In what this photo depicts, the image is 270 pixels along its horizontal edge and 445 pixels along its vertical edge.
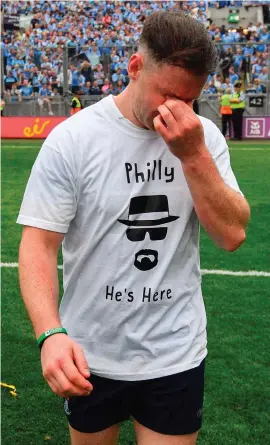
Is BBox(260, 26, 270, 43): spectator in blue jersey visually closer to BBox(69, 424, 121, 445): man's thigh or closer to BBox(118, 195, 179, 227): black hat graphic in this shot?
BBox(118, 195, 179, 227): black hat graphic

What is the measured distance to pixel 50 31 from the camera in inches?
1307

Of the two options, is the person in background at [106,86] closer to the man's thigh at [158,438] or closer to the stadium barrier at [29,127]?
the stadium barrier at [29,127]

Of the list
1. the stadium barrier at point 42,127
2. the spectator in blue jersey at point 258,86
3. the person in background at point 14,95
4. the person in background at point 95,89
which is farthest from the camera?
the person in background at point 14,95

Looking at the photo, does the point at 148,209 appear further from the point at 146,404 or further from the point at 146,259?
the point at 146,404

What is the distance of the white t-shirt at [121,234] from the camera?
2.43 metres

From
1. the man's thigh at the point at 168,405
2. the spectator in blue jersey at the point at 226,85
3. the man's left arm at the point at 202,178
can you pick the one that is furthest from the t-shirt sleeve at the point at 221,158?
the spectator in blue jersey at the point at 226,85

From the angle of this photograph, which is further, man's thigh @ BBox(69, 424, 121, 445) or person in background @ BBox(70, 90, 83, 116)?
person in background @ BBox(70, 90, 83, 116)

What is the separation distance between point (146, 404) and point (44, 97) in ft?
85.0

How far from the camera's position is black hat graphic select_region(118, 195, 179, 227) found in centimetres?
252

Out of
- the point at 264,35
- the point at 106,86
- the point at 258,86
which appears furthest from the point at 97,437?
the point at 264,35

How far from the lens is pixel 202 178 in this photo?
230 centimetres

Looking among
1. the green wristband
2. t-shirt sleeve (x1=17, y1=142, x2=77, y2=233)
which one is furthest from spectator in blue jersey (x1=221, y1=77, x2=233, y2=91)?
the green wristband

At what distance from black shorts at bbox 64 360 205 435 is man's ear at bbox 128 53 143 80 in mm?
1147

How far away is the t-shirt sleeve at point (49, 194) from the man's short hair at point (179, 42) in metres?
0.50
